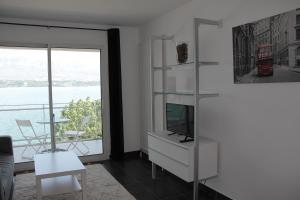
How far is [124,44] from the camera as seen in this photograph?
506cm

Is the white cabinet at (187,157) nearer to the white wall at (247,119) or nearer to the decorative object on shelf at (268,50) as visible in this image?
the white wall at (247,119)

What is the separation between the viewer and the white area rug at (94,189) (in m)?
3.25

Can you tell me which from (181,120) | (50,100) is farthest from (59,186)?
(50,100)

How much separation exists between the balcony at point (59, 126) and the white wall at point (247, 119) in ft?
8.18

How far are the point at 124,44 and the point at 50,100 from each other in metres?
1.70

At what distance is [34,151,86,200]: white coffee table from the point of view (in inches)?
112

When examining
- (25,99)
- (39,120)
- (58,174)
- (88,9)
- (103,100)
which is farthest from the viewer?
(39,120)

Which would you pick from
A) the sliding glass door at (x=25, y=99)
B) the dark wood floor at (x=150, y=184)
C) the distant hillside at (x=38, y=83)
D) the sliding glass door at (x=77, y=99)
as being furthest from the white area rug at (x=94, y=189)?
the distant hillside at (x=38, y=83)

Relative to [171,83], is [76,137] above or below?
below

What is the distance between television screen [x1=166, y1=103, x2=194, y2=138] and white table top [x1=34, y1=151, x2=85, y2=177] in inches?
49.3

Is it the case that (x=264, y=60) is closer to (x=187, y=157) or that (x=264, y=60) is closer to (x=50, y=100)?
(x=187, y=157)

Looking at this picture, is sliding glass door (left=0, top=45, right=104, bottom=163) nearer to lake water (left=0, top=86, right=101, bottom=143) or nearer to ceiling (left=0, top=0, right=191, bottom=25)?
lake water (left=0, top=86, right=101, bottom=143)

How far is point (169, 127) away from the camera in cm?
364

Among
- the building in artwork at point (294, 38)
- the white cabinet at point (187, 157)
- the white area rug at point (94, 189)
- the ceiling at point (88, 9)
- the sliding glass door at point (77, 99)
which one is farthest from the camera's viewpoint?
the sliding glass door at point (77, 99)
